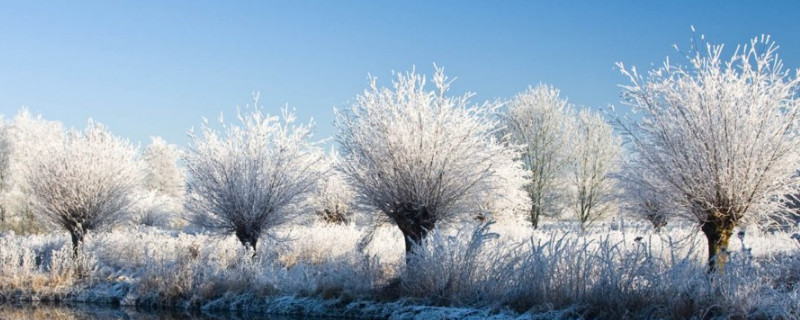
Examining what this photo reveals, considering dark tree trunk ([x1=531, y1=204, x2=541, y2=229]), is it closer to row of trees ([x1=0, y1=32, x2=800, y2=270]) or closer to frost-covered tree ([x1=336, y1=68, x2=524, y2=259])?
row of trees ([x1=0, y1=32, x2=800, y2=270])

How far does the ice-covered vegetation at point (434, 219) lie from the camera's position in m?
11.2

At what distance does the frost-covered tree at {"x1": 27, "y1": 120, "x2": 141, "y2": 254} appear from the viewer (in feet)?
67.3

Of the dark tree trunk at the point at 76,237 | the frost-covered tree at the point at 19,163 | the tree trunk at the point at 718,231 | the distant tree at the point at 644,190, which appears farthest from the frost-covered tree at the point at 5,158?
the tree trunk at the point at 718,231

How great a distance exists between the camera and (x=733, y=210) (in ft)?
41.4

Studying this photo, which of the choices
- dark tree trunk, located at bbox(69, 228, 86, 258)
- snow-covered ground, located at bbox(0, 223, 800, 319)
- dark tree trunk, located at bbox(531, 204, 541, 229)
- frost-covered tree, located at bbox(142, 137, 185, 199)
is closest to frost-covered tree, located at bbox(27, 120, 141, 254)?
dark tree trunk, located at bbox(69, 228, 86, 258)

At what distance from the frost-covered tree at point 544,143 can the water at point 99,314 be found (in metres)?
18.2

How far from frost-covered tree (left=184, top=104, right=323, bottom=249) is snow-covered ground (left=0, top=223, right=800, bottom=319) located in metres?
0.90

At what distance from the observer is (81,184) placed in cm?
2052

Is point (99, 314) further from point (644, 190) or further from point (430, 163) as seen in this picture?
point (644, 190)

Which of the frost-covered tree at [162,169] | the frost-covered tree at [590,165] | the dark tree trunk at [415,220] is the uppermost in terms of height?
the frost-covered tree at [162,169]

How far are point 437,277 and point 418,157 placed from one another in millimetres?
2949

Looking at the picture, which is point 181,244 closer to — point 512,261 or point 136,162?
point 136,162

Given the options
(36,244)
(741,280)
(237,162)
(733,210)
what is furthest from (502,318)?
(36,244)

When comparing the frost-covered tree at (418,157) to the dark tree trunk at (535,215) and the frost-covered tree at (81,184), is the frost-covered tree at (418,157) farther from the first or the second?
the dark tree trunk at (535,215)
